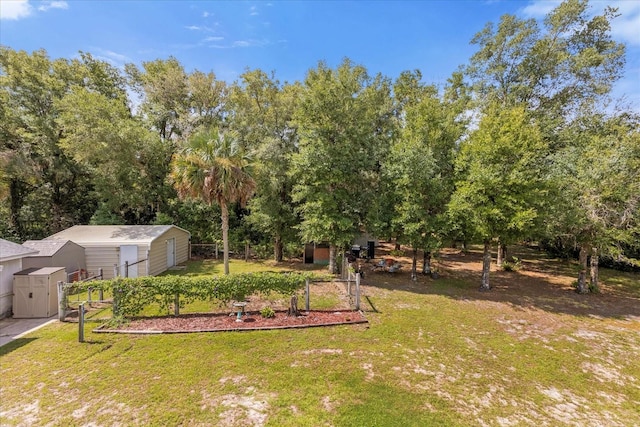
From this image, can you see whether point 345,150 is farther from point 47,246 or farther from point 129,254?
point 47,246

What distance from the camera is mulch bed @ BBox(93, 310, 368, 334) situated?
881cm

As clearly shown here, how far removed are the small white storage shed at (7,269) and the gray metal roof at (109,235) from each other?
4705 millimetres

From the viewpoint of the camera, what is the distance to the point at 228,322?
9.45 metres

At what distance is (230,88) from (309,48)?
751cm

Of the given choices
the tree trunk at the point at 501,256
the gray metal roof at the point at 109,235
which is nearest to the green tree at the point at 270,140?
the gray metal roof at the point at 109,235

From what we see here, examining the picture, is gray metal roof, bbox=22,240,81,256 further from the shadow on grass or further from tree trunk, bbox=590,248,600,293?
tree trunk, bbox=590,248,600,293

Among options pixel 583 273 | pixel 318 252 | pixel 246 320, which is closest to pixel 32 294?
pixel 246 320

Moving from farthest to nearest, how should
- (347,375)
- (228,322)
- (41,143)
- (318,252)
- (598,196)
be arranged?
(318,252) → (41,143) → (598,196) → (228,322) → (347,375)

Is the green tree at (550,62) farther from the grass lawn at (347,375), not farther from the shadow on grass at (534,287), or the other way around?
the grass lawn at (347,375)

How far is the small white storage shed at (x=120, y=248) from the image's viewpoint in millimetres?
14664

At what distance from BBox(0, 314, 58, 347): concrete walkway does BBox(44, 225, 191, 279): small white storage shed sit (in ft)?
14.5

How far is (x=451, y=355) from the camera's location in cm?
786

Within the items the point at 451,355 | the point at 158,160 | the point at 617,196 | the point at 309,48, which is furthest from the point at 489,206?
the point at 158,160

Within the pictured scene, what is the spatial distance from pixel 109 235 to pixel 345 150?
44.9 feet
